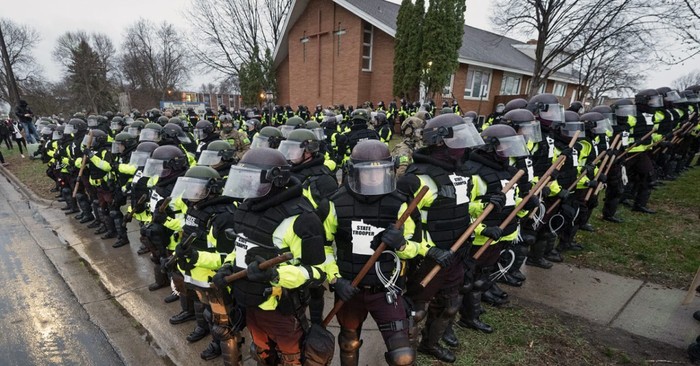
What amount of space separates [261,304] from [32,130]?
794 inches

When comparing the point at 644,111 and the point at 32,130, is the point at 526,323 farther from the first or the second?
the point at 32,130

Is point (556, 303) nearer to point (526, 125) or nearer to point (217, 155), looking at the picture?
point (526, 125)

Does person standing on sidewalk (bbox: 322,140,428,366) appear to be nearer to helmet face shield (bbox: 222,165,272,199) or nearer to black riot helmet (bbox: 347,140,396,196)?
black riot helmet (bbox: 347,140,396,196)

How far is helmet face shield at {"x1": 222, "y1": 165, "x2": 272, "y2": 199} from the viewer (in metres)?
2.46

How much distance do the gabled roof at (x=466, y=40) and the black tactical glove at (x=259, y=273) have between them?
770 inches

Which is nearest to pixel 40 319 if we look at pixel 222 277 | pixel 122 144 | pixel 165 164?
pixel 165 164

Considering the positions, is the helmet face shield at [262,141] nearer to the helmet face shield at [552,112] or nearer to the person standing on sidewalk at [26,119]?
the helmet face shield at [552,112]

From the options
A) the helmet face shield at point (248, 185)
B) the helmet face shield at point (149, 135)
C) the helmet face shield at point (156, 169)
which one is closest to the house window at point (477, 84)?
the helmet face shield at point (149, 135)

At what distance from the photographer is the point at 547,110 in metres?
4.88

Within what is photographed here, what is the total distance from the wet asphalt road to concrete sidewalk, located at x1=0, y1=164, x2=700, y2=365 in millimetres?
474

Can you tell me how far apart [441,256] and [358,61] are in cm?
2000

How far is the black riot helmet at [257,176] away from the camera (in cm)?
246

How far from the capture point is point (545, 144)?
469 centimetres

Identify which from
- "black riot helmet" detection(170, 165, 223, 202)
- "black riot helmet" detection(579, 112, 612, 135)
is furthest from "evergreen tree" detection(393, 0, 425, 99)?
"black riot helmet" detection(170, 165, 223, 202)
